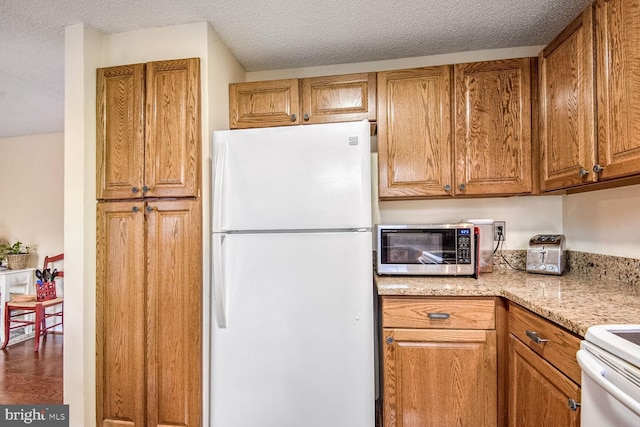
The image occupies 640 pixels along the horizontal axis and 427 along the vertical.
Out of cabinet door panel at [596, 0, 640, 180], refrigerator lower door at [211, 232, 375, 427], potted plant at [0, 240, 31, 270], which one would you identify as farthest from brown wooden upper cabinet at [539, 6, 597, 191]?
potted plant at [0, 240, 31, 270]

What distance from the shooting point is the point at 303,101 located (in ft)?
6.17

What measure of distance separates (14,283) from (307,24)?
4080mm

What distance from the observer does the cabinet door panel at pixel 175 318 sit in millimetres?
1597

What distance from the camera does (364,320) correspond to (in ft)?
4.66

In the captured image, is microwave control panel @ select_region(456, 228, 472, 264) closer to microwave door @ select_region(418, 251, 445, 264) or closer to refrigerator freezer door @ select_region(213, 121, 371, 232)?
microwave door @ select_region(418, 251, 445, 264)

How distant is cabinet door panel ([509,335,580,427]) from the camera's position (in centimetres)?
100

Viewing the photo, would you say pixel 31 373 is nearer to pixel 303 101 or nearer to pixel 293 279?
pixel 293 279

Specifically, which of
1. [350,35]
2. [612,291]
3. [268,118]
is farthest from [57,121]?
[612,291]

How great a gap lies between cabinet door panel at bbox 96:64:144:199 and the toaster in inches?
89.2

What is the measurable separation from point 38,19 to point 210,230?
145 cm

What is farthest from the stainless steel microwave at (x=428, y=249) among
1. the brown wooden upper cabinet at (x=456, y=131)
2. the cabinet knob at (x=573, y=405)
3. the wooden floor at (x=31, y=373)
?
the wooden floor at (x=31, y=373)

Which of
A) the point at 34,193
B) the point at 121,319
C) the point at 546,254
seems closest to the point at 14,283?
the point at 34,193

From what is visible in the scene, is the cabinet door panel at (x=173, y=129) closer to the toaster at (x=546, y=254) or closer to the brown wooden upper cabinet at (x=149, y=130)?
the brown wooden upper cabinet at (x=149, y=130)

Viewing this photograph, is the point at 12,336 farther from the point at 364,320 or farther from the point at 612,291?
the point at 612,291
